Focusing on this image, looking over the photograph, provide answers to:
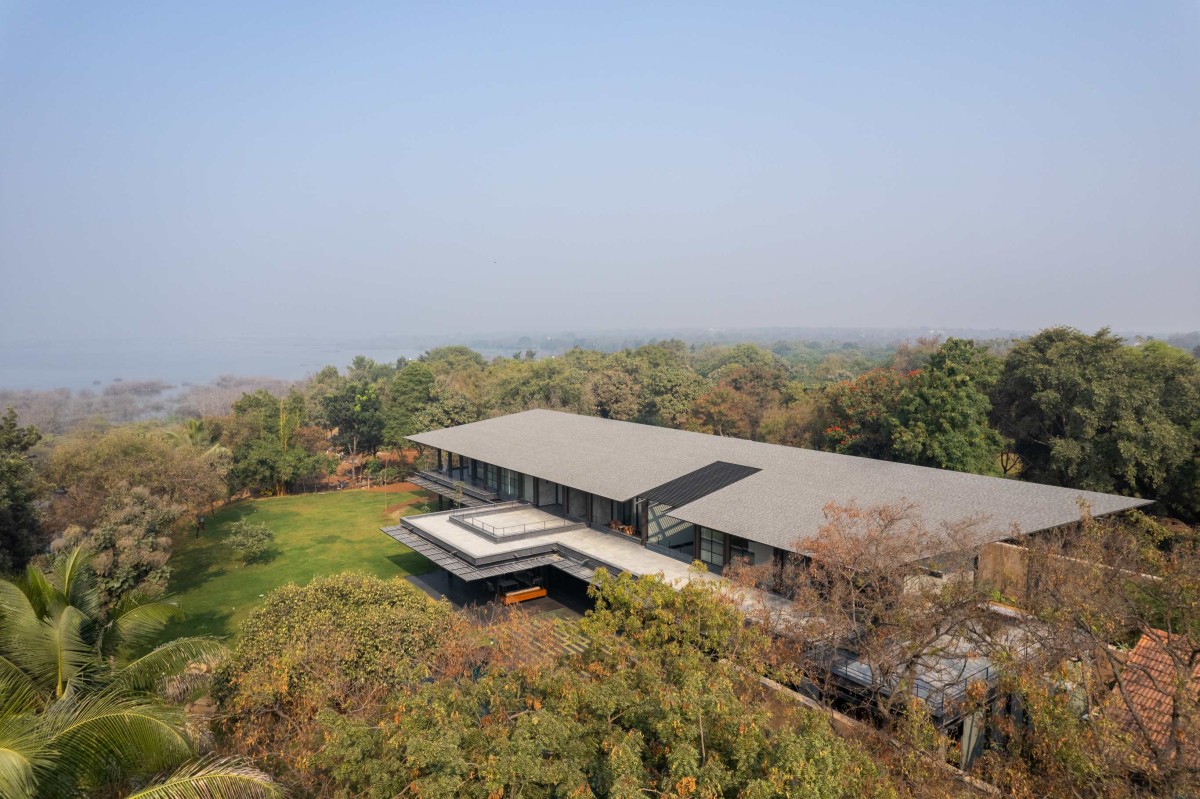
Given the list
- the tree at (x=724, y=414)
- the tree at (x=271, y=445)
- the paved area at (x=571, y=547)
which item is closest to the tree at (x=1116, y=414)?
the paved area at (x=571, y=547)

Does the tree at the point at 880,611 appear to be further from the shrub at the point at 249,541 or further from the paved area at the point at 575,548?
the shrub at the point at 249,541

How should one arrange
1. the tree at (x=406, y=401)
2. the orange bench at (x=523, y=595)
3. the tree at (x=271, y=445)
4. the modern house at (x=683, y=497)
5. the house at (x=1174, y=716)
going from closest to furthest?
1. the house at (x=1174, y=716)
2. the modern house at (x=683, y=497)
3. the orange bench at (x=523, y=595)
4. the tree at (x=271, y=445)
5. the tree at (x=406, y=401)

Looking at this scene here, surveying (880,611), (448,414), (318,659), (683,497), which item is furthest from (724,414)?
(318,659)

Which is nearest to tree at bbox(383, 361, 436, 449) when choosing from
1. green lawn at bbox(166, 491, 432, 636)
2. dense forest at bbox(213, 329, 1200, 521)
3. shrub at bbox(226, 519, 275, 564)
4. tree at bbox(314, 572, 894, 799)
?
dense forest at bbox(213, 329, 1200, 521)

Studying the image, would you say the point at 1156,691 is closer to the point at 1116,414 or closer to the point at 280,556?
the point at 1116,414

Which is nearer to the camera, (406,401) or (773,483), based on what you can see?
(773,483)
